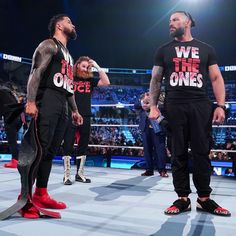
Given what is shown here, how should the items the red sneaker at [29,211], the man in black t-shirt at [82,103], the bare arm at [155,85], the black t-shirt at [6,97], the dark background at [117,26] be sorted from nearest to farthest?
1. the red sneaker at [29,211]
2. the bare arm at [155,85]
3. the man in black t-shirt at [82,103]
4. the black t-shirt at [6,97]
5. the dark background at [117,26]

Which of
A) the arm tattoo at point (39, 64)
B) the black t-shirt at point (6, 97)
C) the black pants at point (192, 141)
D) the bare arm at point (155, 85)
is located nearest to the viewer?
the arm tattoo at point (39, 64)

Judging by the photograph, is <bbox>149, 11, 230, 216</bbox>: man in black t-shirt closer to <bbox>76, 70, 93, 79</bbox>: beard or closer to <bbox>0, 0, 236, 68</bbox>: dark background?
<bbox>76, 70, 93, 79</bbox>: beard

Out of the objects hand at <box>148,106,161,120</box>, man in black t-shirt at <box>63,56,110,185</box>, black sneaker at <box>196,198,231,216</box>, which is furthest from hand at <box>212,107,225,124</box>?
man in black t-shirt at <box>63,56,110,185</box>

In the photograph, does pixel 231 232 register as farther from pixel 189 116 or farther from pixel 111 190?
pixel 111 190

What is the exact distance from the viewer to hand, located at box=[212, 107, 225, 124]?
6.36 ft

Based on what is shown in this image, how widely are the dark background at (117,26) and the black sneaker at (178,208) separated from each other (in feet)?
40.5

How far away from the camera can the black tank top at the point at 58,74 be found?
74.8 inches

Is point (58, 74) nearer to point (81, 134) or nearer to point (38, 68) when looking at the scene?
point (38, 68)

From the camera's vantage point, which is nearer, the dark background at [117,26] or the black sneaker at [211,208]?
the black sneaker at [211,208]

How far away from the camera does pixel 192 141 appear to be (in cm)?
196

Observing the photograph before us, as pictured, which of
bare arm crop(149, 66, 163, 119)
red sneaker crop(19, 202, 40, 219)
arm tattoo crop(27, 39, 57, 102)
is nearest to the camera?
red sneaker crop(19, 202, 40, 219)

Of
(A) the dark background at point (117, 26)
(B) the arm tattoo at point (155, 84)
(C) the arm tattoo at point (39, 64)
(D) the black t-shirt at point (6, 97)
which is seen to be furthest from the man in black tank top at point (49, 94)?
(A) the dark background at point (117, 26)

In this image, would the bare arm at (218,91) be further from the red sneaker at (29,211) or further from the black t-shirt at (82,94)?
the black t-shirt at (82,94)

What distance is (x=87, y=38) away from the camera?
15969 millimetres
